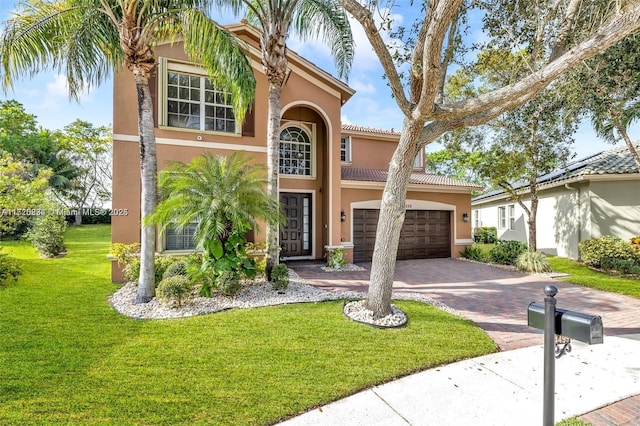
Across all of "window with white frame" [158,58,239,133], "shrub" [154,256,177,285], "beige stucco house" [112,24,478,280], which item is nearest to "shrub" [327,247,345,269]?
"beige stucco house" [112,24,478,280]

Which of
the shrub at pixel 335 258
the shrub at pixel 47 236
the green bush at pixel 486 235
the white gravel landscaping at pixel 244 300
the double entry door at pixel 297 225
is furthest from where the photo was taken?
the green bush at pixel 486 235

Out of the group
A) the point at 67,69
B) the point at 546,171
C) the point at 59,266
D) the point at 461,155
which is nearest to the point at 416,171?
the point at 461,155

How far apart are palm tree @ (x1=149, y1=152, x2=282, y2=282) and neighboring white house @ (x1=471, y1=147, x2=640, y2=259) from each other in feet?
46.0

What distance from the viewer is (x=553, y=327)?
2.66 m

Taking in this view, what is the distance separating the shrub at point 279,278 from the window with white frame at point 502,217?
20.4m

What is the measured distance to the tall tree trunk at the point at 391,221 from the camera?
20.2 ft

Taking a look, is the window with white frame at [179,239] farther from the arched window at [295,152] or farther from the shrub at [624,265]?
the shrub at [624,265]

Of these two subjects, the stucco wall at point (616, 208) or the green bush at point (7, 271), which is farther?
the stucco wall at point (616, 208)

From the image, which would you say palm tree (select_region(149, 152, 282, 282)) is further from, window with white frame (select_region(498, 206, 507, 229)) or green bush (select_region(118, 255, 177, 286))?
window with white frame (select_region(498, 206, 507, 229))

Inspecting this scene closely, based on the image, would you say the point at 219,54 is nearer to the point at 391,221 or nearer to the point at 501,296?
the point at 391,221

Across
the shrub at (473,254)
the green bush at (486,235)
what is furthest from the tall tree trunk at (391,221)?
the green bush at (486,235)

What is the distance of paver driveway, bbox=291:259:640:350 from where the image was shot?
6.30 metres

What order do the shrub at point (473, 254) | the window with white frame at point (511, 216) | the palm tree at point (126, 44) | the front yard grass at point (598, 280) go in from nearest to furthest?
the palm tree at point (126, 44), the front yard grass at point (598, 280), the shrub at point (473, 254), the window with white frame at point (511, 216)

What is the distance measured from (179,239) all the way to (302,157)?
612 centimetres
